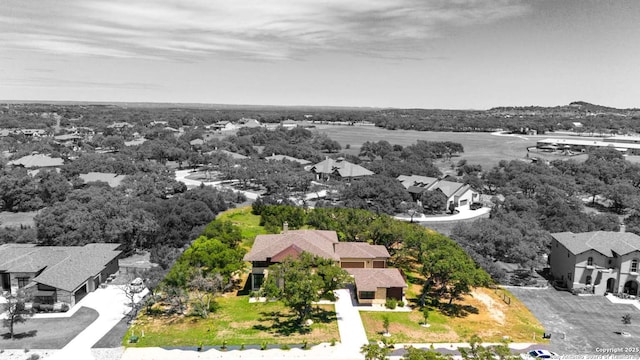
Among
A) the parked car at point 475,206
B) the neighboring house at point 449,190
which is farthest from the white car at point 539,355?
the parked car at point 475,206

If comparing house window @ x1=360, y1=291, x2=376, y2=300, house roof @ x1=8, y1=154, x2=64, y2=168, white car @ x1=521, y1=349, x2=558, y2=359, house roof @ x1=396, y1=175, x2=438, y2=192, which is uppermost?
house roof @ x1=396, y1=175, x2=438, y2=192

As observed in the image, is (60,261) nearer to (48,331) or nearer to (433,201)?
(48,331)

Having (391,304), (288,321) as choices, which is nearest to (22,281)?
(288,321)

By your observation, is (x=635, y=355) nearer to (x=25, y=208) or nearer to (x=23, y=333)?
(x=23, y=333)

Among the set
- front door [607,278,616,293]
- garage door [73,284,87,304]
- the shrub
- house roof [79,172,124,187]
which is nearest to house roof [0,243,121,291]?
garage door [73,284,87,304]

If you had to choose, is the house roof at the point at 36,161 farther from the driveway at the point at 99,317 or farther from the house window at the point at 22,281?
the driveway at the point at 99,317

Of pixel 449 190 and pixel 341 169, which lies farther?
pixel 341 169

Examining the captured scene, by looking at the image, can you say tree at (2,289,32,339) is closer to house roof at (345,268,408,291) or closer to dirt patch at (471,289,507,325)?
house roof at (345,268,408,291)
